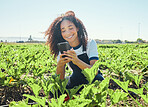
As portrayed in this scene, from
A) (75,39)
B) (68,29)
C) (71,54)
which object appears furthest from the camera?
(75,39)

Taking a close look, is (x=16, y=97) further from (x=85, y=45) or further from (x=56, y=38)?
(x=85, y=45)

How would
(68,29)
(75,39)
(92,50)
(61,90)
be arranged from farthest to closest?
(75,39), (92,50), (68,29), (61,90)

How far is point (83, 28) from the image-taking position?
2.48m

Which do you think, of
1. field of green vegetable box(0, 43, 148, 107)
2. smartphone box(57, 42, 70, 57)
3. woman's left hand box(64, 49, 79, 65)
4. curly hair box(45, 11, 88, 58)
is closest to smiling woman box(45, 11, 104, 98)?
curly hair box(45, 11, 88, 58)

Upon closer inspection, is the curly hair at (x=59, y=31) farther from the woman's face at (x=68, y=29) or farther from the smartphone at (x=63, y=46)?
the smartphone at (x=63, y=46)

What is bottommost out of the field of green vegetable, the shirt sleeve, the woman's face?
the field of green vegetable

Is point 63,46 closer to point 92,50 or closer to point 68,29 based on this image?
point 68,29

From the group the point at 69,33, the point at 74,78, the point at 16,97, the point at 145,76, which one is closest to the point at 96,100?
the point at 69,33

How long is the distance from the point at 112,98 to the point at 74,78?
1.60 m

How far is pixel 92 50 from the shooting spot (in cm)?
236

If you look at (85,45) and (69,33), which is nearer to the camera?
(69,33)

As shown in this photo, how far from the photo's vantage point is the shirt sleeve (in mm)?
2285

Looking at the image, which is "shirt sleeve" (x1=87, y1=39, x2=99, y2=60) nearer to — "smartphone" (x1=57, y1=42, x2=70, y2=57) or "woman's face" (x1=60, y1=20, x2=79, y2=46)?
"woman's face" (x1=60, y1=20, x2=79, y2=46)

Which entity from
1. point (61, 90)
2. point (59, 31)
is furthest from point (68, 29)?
point (61, 90)
